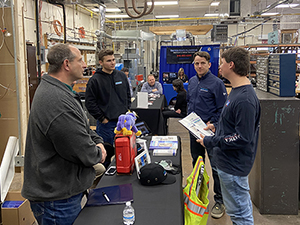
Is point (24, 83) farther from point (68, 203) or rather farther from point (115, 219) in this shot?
point (115, 219)

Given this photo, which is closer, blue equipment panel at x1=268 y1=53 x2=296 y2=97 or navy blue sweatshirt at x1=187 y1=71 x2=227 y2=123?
blue equipment panel at x1=268 y1=53 x2=296 y2=97

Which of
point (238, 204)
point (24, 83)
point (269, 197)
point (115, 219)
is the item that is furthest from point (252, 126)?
point (24, 83)

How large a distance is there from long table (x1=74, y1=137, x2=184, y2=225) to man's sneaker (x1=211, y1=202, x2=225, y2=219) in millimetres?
1194

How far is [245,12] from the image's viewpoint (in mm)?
10258

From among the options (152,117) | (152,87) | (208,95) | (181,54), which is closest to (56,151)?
(208,95)

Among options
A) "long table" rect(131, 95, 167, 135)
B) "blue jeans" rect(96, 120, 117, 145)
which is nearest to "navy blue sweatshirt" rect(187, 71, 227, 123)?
"blue jeans" rect(96, 120, 117, 145)

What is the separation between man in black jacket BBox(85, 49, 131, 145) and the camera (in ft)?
10.6

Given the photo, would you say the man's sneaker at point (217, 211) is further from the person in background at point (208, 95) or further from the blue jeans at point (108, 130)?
the blue jeans at point (108, 130)

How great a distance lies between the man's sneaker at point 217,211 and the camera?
2.83 meters

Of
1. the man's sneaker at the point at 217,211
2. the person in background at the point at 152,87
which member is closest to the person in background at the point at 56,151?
the man's sneaker at the point at 217,211

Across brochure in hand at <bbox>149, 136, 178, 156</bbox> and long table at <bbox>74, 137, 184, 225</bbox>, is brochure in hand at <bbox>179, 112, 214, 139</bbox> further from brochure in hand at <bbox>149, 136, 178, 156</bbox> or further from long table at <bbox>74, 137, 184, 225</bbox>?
long table at <bbox>74, 137, 184, 225</bbox>

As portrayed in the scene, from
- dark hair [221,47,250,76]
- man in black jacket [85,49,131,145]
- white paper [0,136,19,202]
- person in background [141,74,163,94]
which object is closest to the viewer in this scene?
dark hair [221,47,250,76]

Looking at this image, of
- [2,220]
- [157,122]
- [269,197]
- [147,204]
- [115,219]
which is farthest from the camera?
[157,122]

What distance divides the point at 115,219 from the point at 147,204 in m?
0.23
